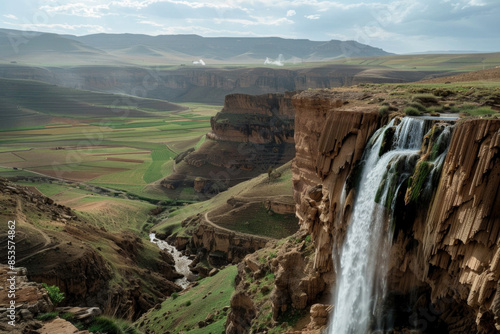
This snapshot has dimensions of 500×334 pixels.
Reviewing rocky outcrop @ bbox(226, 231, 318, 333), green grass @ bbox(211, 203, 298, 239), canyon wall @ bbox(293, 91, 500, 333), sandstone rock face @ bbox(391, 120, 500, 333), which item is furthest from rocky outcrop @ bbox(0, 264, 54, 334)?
green grass @ bbox(211, 203, 298, 239)

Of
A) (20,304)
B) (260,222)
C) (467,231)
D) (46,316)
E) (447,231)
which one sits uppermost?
(467,231)

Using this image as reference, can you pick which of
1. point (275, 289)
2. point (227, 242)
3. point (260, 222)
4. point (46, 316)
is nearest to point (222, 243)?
point (227, 242)

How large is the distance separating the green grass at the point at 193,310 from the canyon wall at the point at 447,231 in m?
14.9

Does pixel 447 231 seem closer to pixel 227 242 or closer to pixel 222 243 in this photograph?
pixel 227 242

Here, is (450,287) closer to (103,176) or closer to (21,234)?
(21,234)

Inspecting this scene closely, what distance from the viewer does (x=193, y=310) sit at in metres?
37.8

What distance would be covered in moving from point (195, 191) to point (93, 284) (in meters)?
51.7

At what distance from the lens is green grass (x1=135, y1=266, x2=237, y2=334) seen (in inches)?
1394

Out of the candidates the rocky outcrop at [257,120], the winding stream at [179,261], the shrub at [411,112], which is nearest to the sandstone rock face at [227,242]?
the winding stream at [179,261]

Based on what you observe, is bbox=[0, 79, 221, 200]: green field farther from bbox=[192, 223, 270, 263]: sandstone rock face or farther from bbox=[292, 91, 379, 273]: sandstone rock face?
bbox=[292, 91, 379, 273]: sandstone rock face

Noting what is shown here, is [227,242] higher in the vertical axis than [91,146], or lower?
higher

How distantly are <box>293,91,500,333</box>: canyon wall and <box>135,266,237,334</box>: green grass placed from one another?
1486 cm

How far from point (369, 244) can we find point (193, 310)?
2183 centimetres

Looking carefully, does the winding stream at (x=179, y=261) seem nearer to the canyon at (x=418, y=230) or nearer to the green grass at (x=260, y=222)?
the green grass at (x=260, y=222)
